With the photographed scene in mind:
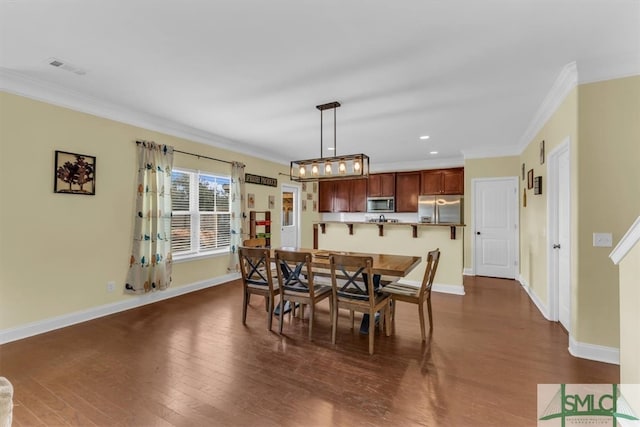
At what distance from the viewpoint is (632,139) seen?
8.04 ft

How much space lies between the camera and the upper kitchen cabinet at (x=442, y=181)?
6483 mm

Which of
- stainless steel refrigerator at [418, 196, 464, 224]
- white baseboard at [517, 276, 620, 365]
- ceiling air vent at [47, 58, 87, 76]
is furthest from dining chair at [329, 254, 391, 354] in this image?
stainless steel refrigerator at [418, 196, 464, 224]

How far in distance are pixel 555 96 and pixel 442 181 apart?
3579 millimetres

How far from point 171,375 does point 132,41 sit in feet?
8.47

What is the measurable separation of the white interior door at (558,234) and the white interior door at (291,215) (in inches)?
194

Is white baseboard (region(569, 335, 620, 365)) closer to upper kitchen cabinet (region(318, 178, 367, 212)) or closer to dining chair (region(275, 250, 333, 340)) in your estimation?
dining chair (region(275, 250, 333, 340))

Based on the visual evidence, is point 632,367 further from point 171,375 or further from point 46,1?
point 46,1

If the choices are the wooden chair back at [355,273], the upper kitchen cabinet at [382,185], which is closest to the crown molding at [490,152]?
the upper kitchen cabinet at [382,185]

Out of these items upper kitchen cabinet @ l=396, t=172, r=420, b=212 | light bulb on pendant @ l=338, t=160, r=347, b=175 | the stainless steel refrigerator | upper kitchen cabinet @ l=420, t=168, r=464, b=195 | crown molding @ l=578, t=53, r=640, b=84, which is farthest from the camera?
upper kitchen cabinet @ l=396, t=172, r=420, b=212

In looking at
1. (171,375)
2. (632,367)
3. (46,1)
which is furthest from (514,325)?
(46,1)

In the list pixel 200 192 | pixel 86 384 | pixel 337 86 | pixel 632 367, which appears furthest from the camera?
pixel 200 192

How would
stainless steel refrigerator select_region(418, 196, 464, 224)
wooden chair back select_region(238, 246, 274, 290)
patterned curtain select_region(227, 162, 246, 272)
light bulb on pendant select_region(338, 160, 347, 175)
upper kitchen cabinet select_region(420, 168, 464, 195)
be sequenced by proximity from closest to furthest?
wooden chair back select_region(238, 246, 274, 290)
light bulb on pendant select_region(338, 160, 347, 175)
patterned curtain select_region(227, 162, 246, 272)
stainless steel refrigerator select_region(418, 196, 464, 224)
upper kitchen cabinet select_region(420, 168, 464, 195)

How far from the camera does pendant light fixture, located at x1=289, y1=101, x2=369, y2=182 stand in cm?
320

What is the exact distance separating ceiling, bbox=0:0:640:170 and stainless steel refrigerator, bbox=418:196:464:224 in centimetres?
242
